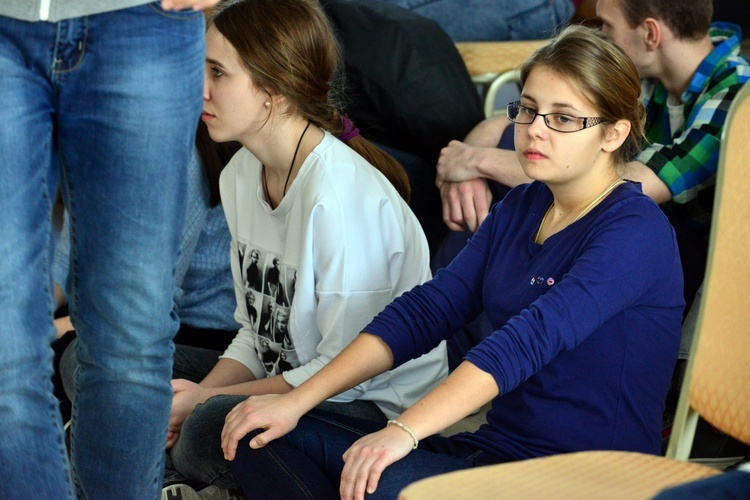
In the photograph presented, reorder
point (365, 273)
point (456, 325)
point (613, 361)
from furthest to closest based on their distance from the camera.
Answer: point (365, 273)
point (456, 325)
point (613, 361)

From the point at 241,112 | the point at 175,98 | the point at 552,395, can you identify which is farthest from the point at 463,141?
the point at 175,98

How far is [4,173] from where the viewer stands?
0.97 metres

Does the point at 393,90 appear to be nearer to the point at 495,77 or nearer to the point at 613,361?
the point at 495,77

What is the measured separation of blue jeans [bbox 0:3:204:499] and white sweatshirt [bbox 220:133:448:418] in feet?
1.54

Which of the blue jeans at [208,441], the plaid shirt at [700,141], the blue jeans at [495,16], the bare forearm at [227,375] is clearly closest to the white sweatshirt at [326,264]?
the bare forearm at [227,375]

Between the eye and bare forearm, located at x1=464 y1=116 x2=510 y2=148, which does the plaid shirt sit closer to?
bare forearm, located at x1=464 y1=116 x2=510 y2=148

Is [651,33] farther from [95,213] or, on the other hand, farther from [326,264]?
[95,213]

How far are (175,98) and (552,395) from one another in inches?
25.1

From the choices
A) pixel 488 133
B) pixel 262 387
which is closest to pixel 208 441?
pixel 262 387

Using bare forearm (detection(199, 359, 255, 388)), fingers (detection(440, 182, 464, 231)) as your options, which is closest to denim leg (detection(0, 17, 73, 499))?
bare forearm (detection(199, 359, 255, 388))

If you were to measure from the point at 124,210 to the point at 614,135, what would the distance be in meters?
0.71

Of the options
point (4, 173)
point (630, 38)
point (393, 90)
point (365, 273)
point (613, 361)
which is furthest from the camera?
point (393, 90)

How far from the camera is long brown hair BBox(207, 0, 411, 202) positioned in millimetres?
1624

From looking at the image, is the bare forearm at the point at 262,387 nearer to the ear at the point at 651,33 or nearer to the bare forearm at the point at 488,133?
the bare forearm at the point at 488,133
